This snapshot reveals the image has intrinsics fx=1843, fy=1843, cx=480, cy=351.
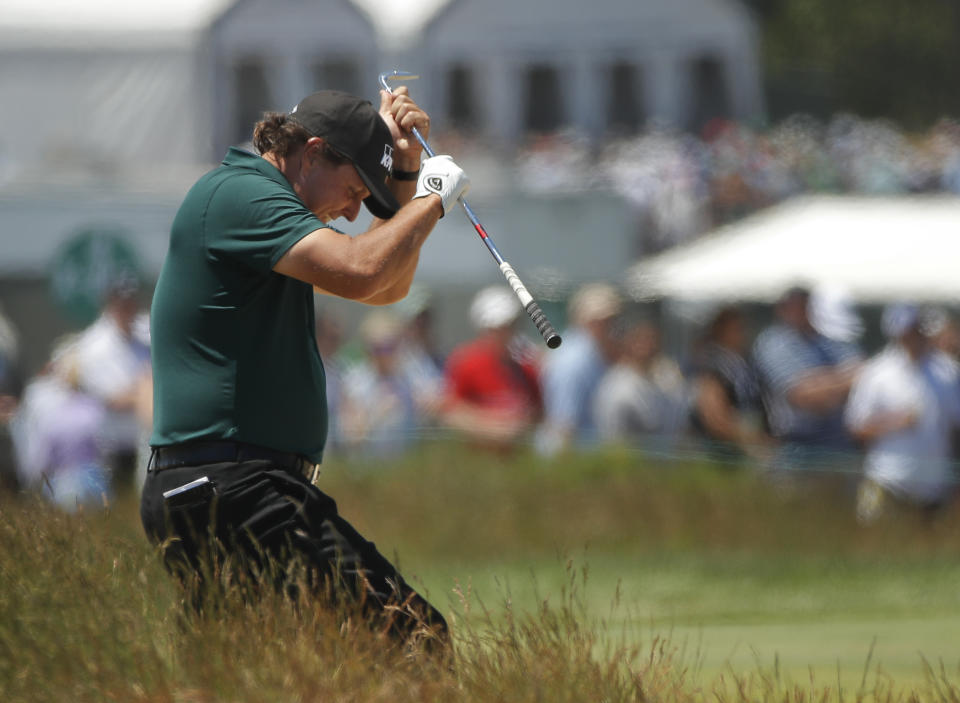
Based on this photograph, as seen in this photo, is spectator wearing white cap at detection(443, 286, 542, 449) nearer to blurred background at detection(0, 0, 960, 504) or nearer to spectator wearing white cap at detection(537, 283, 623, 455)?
spectator wearing white cap at detection(537, 283, 623, 455)

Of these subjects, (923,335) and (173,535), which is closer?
(173,535)

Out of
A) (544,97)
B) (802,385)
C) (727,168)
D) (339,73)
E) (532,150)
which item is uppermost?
(339,73)

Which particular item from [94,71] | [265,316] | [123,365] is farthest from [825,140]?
[265,316]

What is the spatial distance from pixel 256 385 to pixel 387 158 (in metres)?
0.81

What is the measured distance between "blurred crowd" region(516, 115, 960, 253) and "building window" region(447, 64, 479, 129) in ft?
4.82

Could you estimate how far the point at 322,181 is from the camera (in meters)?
5.30

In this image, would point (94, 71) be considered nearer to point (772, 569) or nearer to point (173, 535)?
point (772, 569)

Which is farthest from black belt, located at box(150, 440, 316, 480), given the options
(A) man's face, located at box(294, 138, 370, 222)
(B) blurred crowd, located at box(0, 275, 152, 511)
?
(B) blurred crowd, located at box(0, 275, 152, 511)

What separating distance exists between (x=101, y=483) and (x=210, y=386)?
7132 millimetres

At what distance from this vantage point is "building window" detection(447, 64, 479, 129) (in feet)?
101

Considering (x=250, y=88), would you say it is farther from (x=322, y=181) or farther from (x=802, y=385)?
(x=322, y=181)

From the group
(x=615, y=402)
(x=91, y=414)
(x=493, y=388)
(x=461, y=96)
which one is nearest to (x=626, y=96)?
(x=461, y=96)

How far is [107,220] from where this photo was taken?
25391 millimetres

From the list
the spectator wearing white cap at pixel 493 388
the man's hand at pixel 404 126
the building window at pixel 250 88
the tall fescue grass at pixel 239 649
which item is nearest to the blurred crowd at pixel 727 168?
the building window at pixel 250 88
